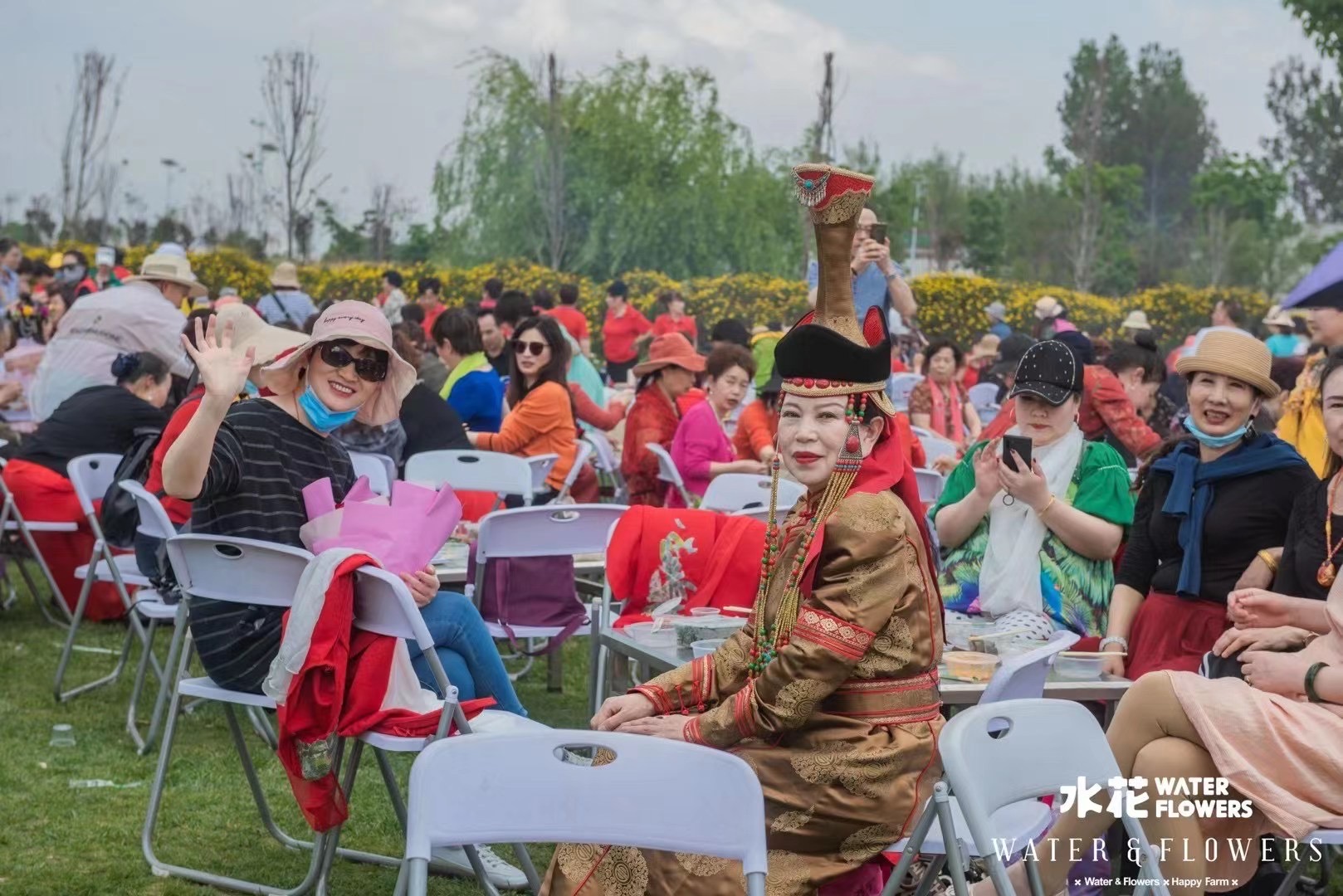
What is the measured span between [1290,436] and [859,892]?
146 inches

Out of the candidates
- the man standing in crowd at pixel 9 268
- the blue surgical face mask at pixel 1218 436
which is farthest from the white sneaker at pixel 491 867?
the man standing in crowd at pixel 9 268

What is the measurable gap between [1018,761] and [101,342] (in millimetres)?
6989

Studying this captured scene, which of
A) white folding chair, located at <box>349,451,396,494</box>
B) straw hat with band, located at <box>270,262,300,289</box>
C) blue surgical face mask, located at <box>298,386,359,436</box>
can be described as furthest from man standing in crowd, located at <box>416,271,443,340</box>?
blue surgical face mask, located at <box>298,386,359,436</box>

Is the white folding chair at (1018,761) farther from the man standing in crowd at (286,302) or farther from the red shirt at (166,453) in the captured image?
the man standing in crowd at (286,302)

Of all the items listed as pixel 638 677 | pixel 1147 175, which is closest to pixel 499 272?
pixel 638 677

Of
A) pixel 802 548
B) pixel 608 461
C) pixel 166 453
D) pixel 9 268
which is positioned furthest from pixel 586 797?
pixel 9 268

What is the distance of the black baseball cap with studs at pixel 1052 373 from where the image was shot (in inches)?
192

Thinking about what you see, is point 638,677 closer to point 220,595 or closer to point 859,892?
point 220,595

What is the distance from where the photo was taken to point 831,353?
3.26 metres

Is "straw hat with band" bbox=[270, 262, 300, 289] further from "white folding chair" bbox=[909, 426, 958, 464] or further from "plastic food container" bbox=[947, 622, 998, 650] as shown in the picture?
"plastic food container" bbox=[947, 622, 998, 650]

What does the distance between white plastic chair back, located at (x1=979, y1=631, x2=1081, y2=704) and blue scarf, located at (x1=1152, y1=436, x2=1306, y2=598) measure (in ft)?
3.50

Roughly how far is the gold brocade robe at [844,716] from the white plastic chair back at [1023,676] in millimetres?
137

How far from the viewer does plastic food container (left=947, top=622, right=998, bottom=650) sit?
4203 millimetres

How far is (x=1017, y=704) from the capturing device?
280cm
